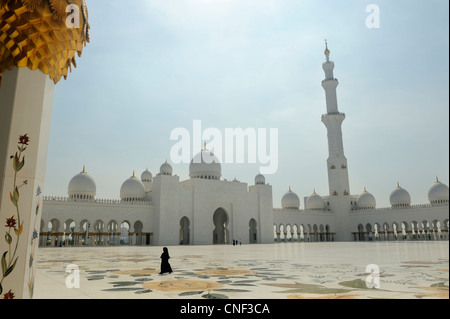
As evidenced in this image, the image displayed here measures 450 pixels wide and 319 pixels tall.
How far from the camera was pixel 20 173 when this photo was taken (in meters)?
2.54

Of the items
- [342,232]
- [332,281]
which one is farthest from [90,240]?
[342,232]

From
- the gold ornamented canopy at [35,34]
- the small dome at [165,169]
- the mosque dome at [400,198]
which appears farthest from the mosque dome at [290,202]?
the gold ornamented canopy at [35,34]

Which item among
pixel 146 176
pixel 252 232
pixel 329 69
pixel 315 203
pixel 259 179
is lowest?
pixel 252 232

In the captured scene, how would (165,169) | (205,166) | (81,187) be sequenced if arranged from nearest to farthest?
(81,187) < (205,166) < (165,169)

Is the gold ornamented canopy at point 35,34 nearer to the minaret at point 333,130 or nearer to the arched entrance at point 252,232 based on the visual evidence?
the arched entrance at point 252,232

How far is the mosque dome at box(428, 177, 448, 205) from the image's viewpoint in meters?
27.0

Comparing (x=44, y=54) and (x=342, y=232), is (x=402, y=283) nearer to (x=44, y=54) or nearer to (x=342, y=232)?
(x=44, y=54)

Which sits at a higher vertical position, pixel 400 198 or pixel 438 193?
pixel 438 193

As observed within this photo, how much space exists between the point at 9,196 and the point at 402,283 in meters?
4.27

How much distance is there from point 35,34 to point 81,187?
74.6ft

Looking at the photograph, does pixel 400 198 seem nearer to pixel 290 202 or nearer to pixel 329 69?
pixel 290 202

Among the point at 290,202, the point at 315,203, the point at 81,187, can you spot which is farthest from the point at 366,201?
the point at 81,187

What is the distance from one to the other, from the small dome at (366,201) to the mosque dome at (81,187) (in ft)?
81.6

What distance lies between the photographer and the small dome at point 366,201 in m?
33.1
